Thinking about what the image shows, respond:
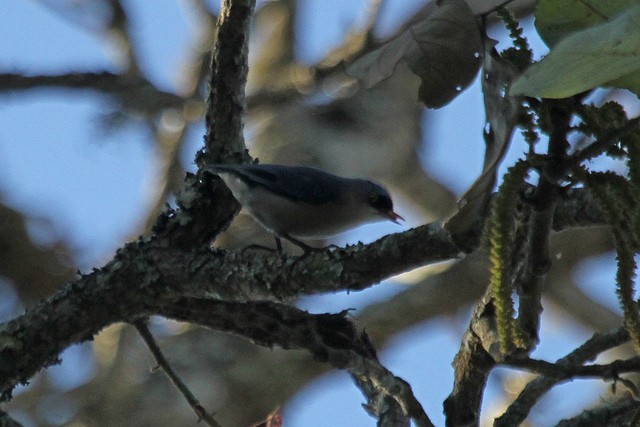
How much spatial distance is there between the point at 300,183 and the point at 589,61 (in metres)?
2.41

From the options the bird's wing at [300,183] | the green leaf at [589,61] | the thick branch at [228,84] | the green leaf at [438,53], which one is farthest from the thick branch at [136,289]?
the green leaf at [589,61]

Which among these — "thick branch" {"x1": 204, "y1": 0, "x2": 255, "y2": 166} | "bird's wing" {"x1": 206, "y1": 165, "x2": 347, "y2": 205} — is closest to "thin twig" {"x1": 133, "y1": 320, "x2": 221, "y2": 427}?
"thick branch" {"x1": 204, "y1": 0, "x2": 255, "y2": 166}

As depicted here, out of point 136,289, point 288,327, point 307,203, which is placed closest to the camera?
point 136,289

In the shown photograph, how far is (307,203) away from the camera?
3189mm

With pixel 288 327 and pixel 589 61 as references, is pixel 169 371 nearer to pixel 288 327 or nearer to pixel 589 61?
pixel 288 327

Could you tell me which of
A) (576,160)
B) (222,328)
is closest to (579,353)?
(576,160)

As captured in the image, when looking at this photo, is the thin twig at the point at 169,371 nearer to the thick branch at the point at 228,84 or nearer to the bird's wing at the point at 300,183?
the thick branch at the point at 228,84

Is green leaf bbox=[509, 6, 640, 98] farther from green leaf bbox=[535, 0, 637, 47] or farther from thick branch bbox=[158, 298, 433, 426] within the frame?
thick branch bbox=[158, 298, 433, 426]

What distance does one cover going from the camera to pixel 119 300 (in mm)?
2076

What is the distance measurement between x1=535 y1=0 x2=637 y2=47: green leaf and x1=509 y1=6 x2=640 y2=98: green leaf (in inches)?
5.5

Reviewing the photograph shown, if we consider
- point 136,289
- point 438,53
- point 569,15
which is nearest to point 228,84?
point 136,289

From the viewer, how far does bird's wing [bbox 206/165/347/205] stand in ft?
10.1

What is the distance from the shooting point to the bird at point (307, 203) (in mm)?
3115

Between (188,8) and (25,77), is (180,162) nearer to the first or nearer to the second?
(188,8)
